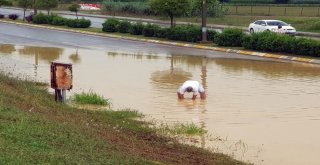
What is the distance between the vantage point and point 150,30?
43938 millimetres

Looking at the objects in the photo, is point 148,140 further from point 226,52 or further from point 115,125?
point 226,52

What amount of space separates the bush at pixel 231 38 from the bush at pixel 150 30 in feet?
24.0

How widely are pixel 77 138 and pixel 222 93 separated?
9.35 metres

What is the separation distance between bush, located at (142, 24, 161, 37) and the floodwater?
1104 cm

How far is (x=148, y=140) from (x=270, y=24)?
123ft

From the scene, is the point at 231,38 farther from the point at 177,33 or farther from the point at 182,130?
the point at 182,130

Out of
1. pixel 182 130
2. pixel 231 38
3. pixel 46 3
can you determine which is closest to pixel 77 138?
pixel 182 130

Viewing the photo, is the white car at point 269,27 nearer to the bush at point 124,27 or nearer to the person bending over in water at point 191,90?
the bush at point 124,27

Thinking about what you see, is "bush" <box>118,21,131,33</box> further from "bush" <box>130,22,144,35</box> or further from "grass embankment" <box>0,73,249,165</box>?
"grass embankment" <box>0,73,249,165</box>

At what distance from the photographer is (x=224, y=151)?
1180cm

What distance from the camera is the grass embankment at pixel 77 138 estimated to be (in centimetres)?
873

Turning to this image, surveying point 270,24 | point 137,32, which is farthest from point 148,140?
point 270,24

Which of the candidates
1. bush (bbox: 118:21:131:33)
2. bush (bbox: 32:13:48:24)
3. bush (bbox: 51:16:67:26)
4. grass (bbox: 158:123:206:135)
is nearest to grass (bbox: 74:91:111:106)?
grass (bbox: 158:123:206:135)

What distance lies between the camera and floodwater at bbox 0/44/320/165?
41.4ft
